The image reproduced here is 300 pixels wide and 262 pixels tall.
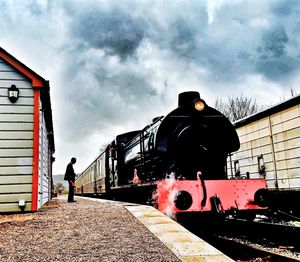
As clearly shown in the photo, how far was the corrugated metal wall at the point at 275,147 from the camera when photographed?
9016 mm

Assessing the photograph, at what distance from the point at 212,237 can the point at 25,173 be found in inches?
180

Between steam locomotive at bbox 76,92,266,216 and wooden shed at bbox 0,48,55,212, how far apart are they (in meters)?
2.70

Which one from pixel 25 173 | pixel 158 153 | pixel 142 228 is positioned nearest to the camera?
pixel 142 228

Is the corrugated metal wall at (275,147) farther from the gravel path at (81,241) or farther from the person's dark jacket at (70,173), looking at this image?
the person's dark jacket at (70,173)

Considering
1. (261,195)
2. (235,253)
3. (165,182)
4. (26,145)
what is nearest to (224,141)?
(261,195)

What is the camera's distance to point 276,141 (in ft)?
32.4

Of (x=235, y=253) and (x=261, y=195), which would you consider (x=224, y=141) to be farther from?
(x=235, y=253)

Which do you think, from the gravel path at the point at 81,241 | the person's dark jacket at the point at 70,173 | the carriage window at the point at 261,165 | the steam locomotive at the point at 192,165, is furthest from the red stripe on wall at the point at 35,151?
the carriage window at the point at 261,165

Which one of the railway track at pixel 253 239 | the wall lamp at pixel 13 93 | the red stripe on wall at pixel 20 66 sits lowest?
the railway track at pixel 253 239

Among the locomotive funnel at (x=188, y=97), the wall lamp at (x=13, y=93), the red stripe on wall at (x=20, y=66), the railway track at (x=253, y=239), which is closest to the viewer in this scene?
the railway track at (x=253, y=239)

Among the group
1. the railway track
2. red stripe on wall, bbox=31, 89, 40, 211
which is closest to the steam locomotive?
the railway track

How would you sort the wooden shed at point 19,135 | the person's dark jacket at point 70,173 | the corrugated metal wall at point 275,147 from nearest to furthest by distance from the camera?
the wooden shed at point 19,135 < the corrugated metal wall at point 275,147 < the person's dark jacket at point 70,173

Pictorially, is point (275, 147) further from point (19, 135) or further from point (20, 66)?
point (20, 66)

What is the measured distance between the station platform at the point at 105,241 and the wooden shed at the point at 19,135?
6.80ft
